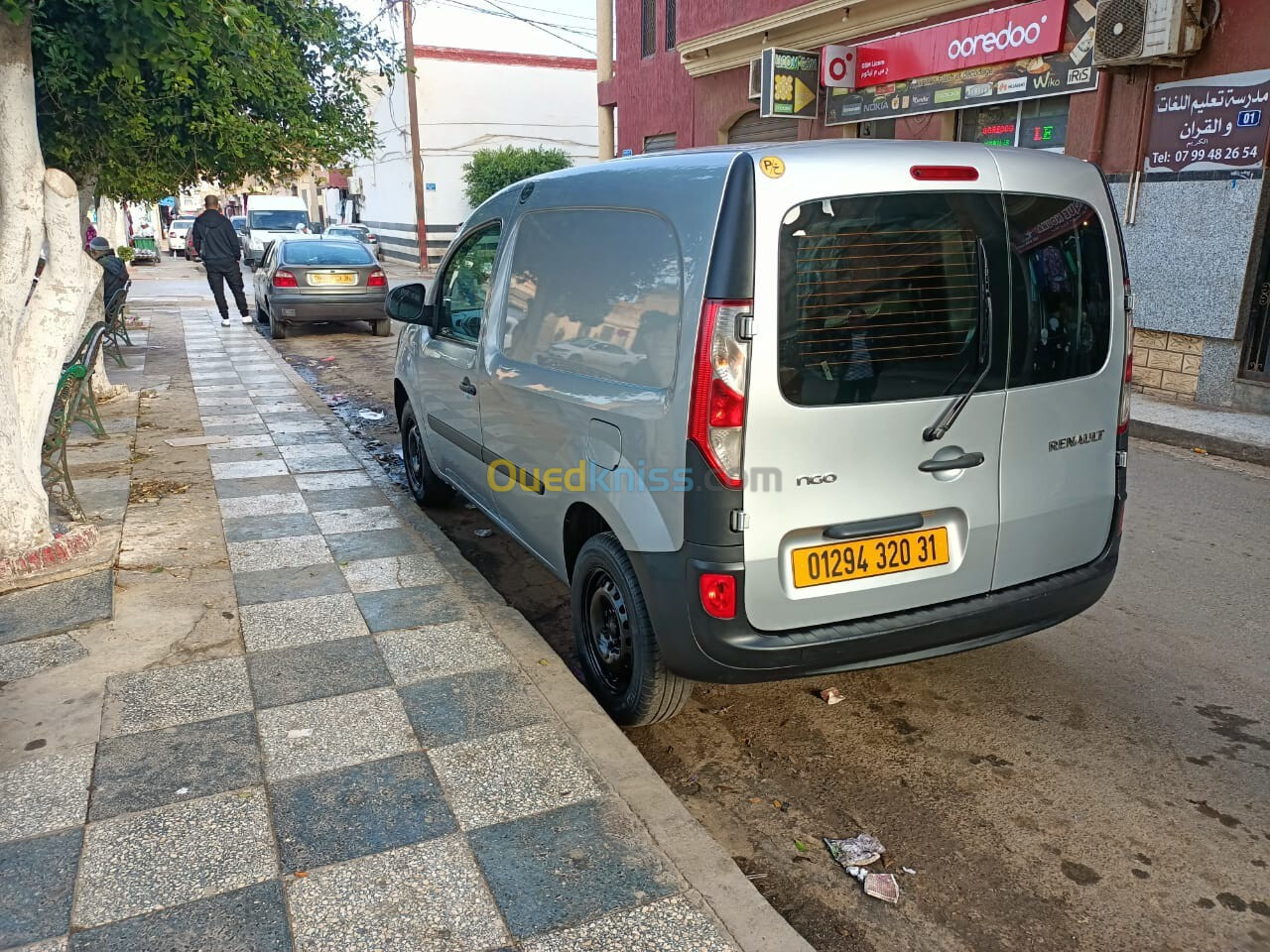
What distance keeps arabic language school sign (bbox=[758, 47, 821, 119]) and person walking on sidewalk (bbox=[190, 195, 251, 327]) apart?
832 centimetres

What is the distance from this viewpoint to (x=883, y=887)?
266cm

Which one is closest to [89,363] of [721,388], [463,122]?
[721,388]

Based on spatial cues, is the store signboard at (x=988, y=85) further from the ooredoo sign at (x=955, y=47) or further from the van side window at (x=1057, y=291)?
the van side window at (x=1057, y=291)

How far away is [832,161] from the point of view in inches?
109

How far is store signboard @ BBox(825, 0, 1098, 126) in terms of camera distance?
9688 mm

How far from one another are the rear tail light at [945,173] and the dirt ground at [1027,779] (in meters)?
1.93

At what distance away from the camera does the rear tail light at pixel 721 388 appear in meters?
2.70

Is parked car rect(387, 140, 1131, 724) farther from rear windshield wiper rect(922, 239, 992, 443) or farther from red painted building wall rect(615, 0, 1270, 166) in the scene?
red painted building wall rect(615, 0, 1270, 166)

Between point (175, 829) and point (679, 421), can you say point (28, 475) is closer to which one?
point (175, 829)

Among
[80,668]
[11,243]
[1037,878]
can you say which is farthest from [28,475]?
[1037,878]

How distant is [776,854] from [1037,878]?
73 centimetres

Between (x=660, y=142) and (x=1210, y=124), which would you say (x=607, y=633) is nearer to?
(x=1210, y=124)

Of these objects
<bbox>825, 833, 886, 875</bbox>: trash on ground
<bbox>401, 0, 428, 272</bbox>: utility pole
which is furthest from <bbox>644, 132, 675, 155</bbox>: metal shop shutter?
<bbox>825, 833, 886, 875</bbox>: trash on ground

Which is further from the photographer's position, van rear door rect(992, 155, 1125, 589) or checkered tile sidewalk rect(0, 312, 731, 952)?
van rear door rect(992, 155, 1125, 589)
